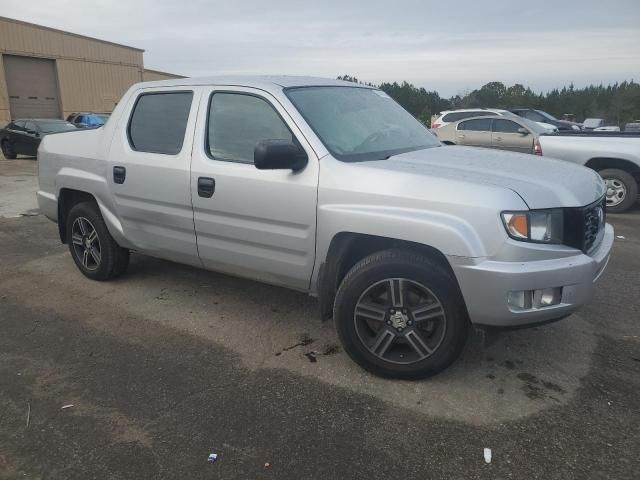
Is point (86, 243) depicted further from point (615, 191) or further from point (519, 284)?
point (615, 191)

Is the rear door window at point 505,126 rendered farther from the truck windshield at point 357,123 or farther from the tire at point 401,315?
the tire at point 401,315

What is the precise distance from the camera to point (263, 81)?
3738mm

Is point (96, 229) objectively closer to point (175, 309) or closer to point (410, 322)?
point (175, 309)

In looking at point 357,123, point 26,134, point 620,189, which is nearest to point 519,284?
point 357,123

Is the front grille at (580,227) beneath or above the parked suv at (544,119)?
beneath

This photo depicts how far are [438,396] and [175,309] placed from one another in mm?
2333

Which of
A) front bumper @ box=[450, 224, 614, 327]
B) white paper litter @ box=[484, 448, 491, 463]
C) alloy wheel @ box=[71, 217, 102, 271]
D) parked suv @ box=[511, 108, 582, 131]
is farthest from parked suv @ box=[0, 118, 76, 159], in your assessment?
white paper litter @ box=[484, 448, 491, 463]

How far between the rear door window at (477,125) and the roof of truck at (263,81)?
9683 millimetres

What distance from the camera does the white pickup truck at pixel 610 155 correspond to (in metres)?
8.03

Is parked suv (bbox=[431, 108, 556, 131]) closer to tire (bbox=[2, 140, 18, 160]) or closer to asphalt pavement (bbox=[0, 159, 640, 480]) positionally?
asphalt pavement (bbox=[0, 159, 640, 480])

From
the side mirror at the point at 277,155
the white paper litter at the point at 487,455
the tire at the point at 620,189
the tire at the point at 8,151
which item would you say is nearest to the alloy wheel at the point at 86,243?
the side mirror at the point at 277,155

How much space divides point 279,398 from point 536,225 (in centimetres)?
171

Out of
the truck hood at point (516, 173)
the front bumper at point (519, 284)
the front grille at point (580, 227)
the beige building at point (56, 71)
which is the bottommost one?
the front bumper at point (519, 284)

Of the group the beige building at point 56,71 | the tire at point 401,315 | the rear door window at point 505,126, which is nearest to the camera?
the tire at point 401,315
